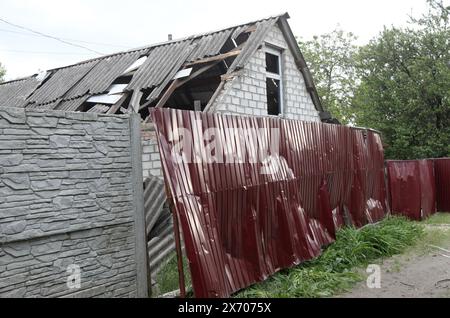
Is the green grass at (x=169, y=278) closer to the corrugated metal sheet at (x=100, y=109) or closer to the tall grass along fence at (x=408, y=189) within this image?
the corrugated metal sheet at (x=100, y=109)

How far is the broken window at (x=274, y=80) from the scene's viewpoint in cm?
1087

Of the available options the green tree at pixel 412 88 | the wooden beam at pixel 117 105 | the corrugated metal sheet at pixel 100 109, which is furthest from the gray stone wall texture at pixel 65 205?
the green tree at pixel 412 88

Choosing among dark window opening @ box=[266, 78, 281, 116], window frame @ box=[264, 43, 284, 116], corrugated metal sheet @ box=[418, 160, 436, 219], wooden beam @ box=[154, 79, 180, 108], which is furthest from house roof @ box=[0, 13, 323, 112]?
corrugated metal sheet @ box=[418, 160, 436, 219]

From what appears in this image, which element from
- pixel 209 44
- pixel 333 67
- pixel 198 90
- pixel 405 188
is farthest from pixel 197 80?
pixel 333 67

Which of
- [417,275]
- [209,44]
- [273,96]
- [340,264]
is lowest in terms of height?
[417,275]

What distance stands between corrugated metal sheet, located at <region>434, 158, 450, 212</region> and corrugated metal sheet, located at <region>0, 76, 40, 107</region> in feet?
36.6

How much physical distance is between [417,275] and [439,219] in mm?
5429

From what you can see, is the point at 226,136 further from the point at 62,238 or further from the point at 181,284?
the point at 62,238

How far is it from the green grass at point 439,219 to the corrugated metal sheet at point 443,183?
2.06 feet

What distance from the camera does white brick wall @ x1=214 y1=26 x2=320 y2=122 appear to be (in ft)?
29.9

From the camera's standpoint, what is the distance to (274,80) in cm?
1097

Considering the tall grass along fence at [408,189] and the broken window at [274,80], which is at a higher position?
the broken window at [274,80]

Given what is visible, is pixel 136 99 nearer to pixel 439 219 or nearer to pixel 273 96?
pixel 273 96

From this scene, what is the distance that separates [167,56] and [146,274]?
6398mm
